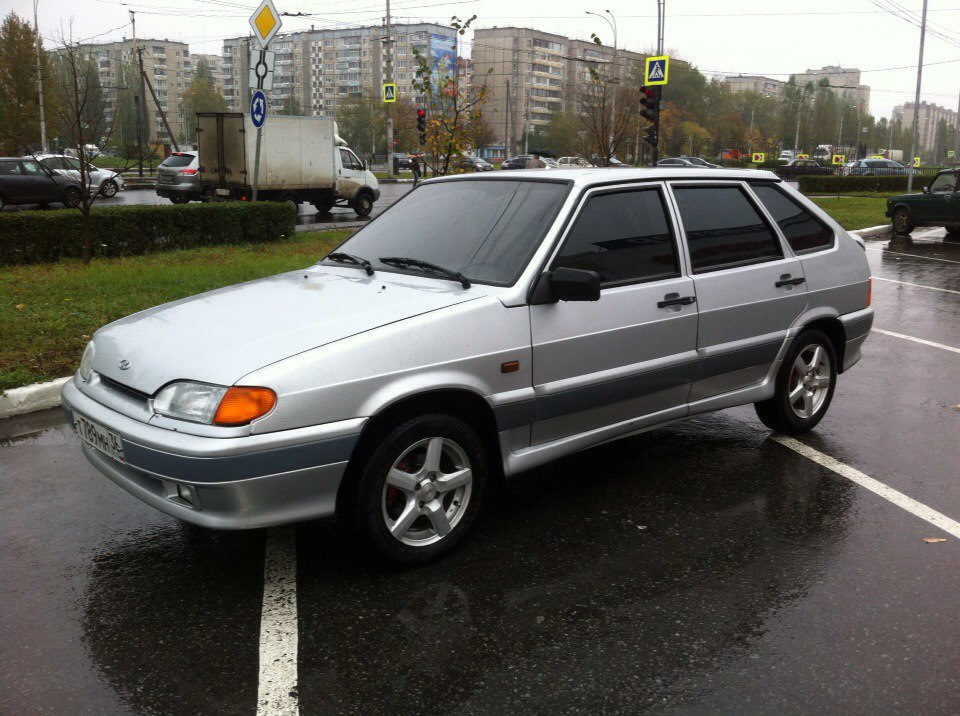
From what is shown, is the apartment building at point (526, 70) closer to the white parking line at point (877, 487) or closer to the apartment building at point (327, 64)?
the apartment building at point (327, 64)

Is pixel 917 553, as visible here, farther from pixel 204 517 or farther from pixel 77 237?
pixel 77 237

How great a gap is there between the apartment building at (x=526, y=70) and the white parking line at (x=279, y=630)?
121m

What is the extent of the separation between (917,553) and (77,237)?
1154 cm

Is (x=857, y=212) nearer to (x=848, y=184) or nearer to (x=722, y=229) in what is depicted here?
(x=848, y=184)

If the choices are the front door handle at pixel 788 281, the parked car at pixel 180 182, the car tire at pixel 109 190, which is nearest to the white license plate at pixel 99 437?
the front door handle at pixel 788 281

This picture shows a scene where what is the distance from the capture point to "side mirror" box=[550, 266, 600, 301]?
3.81m

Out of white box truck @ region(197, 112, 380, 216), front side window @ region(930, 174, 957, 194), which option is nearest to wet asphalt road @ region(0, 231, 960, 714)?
front side window @ region(930, 174, 957, 194)

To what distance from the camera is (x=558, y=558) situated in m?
3.84

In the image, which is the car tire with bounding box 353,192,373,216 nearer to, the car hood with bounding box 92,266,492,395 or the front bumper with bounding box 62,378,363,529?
the car hood with bounding box 92,266,492,395

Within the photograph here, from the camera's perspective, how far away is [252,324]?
374cm

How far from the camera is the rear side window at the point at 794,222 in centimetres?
527

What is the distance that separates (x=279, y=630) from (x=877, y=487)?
3.30 metres

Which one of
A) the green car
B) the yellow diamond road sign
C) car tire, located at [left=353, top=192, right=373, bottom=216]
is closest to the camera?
the yellow diamond road sign

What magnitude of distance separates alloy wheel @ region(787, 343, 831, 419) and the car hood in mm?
2479
